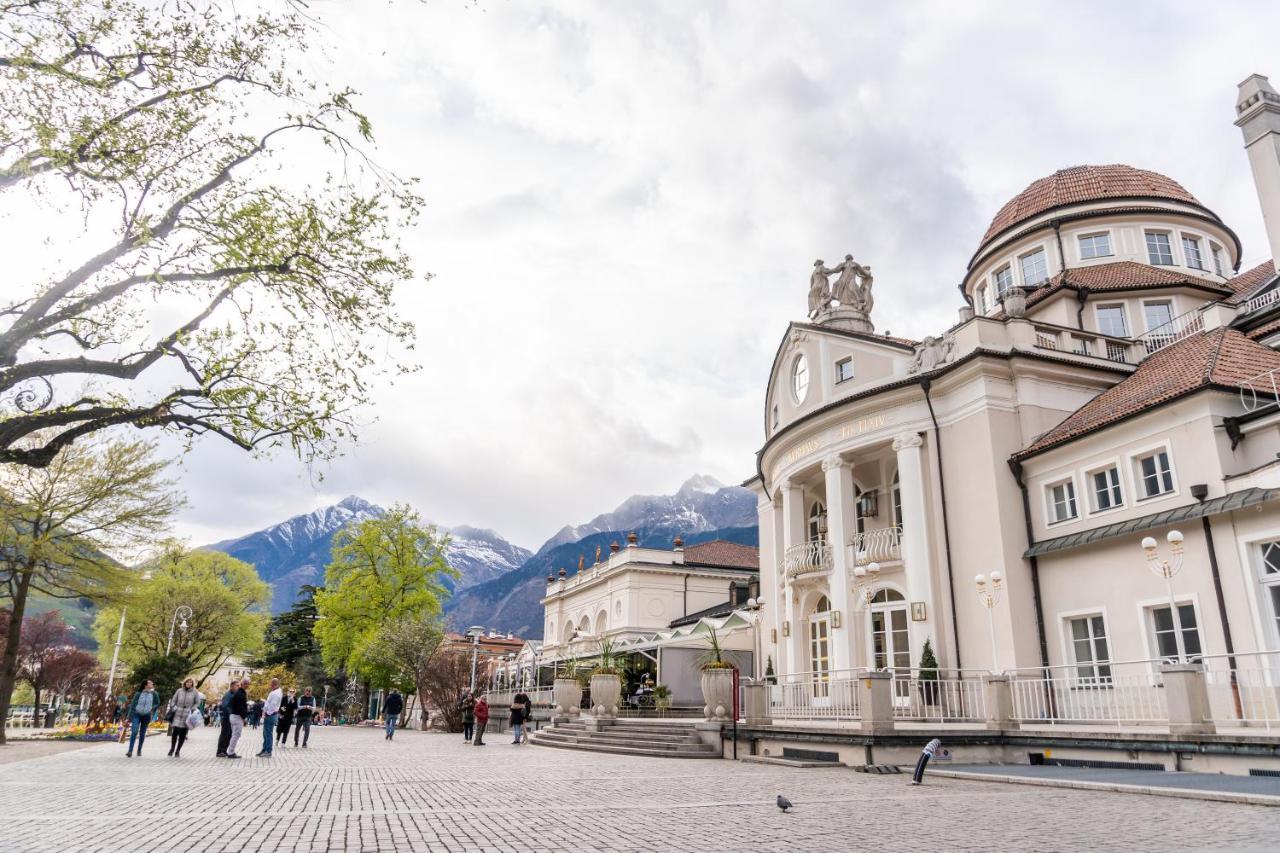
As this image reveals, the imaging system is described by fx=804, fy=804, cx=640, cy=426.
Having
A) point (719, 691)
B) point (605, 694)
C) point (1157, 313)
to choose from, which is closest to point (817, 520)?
point (719, 691)

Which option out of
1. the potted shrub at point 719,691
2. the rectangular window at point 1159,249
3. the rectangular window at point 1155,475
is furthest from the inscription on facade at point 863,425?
the rectangular window at point 1159,249

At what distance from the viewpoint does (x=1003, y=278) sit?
101ft

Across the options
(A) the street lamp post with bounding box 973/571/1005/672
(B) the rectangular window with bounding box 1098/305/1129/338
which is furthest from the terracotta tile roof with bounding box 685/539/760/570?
(A) the street lamp post with bounding box 973/571/1005/672

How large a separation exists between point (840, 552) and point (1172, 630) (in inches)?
310

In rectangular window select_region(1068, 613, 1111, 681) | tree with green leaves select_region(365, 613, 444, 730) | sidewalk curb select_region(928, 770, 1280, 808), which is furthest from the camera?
tree with green leaves select_region(365, 613, 444, 730)

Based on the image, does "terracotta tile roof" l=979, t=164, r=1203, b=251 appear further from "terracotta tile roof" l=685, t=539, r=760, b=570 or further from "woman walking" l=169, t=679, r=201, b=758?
"woman walking" l=169, t=679, r=201, b=758

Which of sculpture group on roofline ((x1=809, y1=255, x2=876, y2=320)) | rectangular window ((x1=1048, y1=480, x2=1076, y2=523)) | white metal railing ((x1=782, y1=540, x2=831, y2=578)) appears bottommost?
white metal railing ((x1=782, y1=540, x2=831, y2=578))

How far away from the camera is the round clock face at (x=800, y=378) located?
83.0 feet

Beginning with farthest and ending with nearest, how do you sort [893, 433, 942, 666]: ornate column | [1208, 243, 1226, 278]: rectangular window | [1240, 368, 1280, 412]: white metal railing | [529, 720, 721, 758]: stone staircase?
1. [1208, 243, 1226, 278]: rectangular window
2. [893, 433, 942, 666]: ornate column
3. [529, 720, 721, 758]: stone staircase
4. [1240, 368, 1280, 412]: white metal railing

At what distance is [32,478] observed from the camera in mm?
25062

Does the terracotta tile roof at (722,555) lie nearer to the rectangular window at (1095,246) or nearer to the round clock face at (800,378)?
the round clock face at (800,378)

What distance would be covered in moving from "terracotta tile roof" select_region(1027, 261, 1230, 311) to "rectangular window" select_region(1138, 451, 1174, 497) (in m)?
10.0

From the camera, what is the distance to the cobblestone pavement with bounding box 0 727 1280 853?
6.89m

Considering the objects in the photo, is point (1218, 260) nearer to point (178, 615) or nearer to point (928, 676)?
point (928, 676)
